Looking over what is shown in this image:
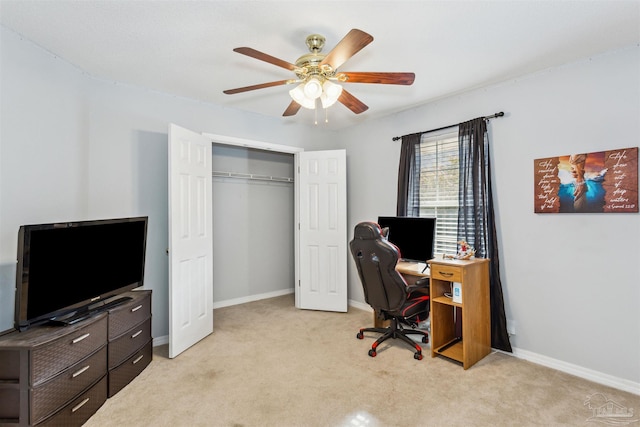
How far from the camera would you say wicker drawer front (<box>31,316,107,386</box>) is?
170 cm

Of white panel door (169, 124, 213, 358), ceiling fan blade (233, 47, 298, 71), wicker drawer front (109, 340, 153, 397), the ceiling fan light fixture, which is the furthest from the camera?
white panel door (169, 124, 213, 358)

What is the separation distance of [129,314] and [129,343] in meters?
0.23

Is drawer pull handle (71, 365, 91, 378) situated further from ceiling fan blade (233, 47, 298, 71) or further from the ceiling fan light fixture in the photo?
the ceiling fan light fixture

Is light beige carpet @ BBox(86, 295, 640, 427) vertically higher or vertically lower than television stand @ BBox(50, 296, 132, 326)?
lower

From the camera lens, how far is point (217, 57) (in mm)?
2480

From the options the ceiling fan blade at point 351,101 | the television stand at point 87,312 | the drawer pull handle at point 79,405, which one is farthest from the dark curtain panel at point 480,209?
the drawer pull handle at point 79,405

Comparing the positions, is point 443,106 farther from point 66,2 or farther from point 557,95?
point 66,2

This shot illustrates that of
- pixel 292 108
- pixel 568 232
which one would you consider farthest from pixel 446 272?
pixel 292 108

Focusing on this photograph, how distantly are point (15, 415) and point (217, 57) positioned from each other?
8.49 feet

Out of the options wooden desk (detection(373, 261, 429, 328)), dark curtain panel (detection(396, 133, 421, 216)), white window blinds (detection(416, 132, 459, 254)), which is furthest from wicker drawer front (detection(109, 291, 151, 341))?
white window blinds (detection(416, 132, 459, 254))

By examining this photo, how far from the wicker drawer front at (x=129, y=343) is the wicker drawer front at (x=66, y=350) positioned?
0.14 meters

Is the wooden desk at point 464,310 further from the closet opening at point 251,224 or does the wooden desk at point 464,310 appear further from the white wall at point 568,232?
the closet opening at point 251,224

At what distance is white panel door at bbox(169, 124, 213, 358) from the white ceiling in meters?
0.70

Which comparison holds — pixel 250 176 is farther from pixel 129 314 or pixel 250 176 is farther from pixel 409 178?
pixel 129 314
